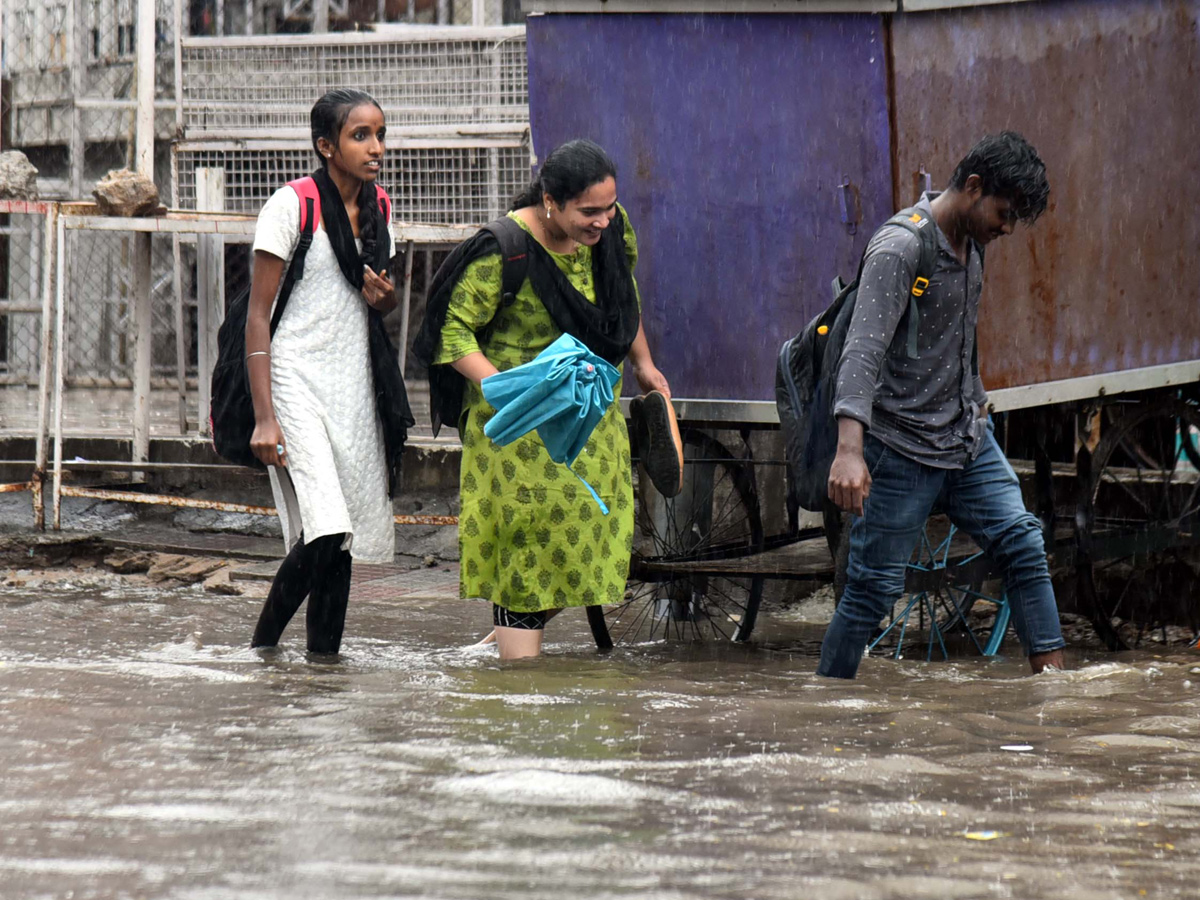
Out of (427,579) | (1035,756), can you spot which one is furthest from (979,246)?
(427,579)

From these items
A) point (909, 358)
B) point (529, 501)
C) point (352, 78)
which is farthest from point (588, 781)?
point (352, 78)

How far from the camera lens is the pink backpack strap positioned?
4.70m

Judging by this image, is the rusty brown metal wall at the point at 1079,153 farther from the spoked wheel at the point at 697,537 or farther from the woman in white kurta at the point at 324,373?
the woman in white kurta at the point at 324,373

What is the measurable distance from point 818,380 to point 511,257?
1.01 m

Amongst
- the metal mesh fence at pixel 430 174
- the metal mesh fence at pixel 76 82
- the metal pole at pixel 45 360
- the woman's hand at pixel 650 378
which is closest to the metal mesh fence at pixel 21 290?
the metal mesh fence at pixel 76 82

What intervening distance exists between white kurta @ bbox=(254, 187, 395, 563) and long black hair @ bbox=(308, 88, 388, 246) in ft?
0.38

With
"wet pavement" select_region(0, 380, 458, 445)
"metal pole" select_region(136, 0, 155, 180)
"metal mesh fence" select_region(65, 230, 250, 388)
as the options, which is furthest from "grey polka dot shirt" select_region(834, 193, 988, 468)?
"metal mesh fence" select_region(65, 230, 250, 388)

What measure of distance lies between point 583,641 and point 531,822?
3380mm

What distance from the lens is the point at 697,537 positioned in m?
6.42

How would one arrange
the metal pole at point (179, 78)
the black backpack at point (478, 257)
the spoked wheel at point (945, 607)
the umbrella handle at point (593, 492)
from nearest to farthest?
1. the black backpack at point (478, 257)
2. the umbrella handle at point (593, 492)
3. the spoked wheel at point (945, 607)
4. the metal pole at point (179, 78)

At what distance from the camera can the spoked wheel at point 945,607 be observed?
5.51m

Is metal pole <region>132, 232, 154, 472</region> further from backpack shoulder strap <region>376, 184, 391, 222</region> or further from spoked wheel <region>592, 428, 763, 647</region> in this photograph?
backpack shoulder strap <region>376, 184, 391, 222</region>

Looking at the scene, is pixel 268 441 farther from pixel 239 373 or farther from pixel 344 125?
pixel 344 125

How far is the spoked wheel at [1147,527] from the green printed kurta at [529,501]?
7.40 ft
